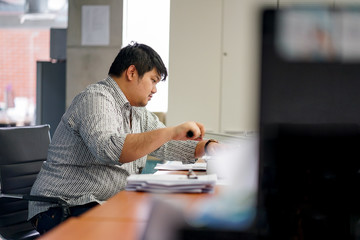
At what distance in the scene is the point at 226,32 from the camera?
3760 millimetres

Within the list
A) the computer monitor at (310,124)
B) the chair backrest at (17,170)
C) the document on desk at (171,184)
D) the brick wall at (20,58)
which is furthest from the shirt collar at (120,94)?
the brick wall at (20,58)

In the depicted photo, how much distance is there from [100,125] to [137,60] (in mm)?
446

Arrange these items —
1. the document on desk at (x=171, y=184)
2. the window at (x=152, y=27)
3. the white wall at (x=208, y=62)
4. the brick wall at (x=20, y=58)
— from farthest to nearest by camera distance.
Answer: the brick wall at (x=20, y=58) < the window at (x=152, y=27) < the white wall at (x=208, y=62) < the document on desk at (x=171, y=184)

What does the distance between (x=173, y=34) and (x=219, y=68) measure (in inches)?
18.1

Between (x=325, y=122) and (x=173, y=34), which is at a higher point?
(x=173, y=34)

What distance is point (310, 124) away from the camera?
65 centimetres

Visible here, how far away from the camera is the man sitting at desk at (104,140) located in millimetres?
1700

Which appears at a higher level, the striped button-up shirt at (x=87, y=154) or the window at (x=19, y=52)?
the window at (x=19, y=52)

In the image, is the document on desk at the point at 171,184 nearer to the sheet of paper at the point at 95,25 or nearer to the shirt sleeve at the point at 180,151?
A: the shirt sleeve at the point at 180,151

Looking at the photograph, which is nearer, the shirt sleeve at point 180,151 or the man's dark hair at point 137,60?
the man's dark hair at point 137,60

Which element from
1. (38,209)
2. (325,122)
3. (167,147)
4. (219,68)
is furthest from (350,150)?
(219,68)

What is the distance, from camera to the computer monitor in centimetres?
62

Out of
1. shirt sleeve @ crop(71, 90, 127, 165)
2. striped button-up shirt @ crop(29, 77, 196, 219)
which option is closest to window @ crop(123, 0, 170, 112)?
striped button-up shirt @ crop(29, 77, 196, 219)

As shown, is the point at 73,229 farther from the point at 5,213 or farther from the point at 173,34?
the point at 173,34
